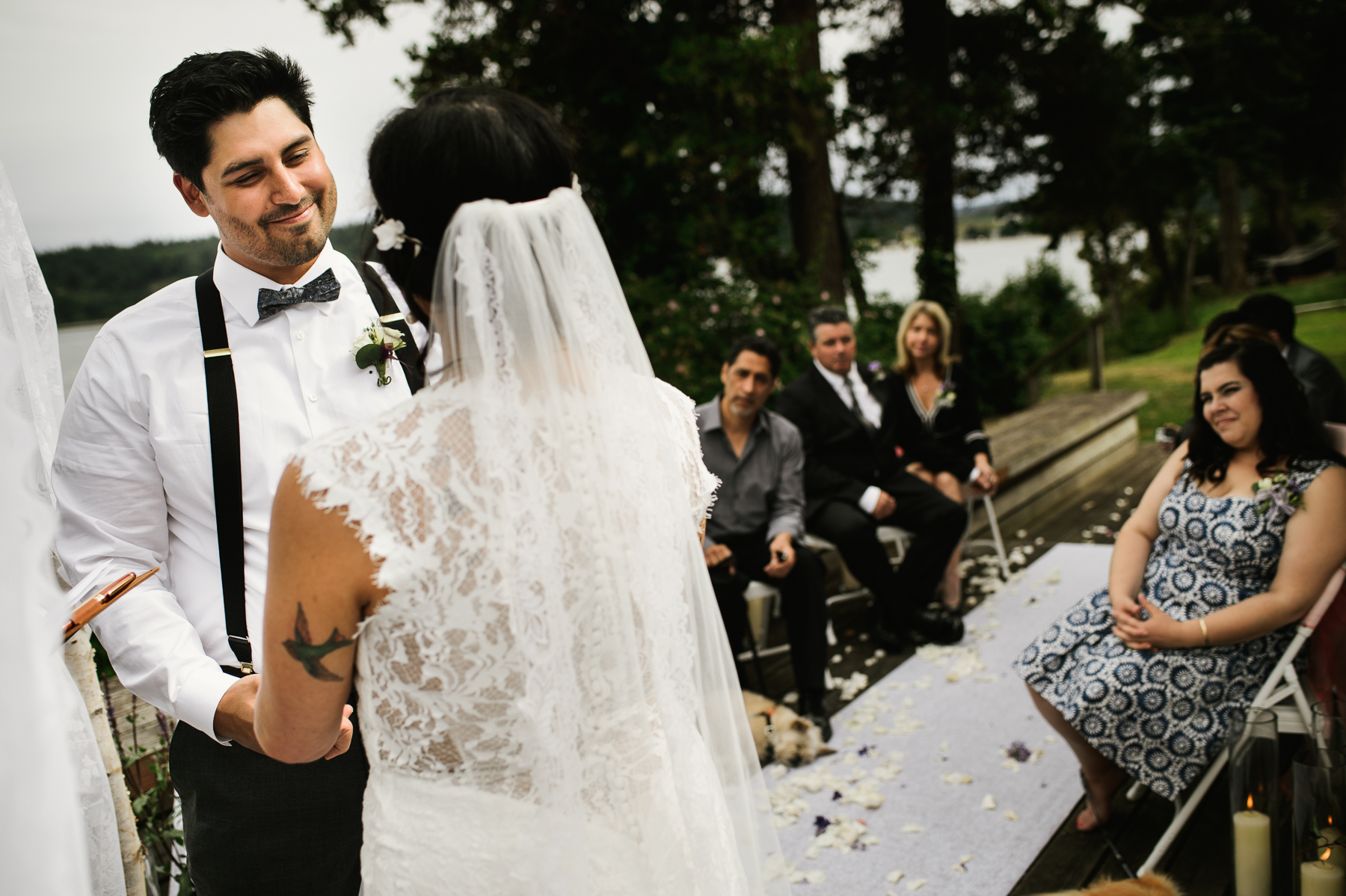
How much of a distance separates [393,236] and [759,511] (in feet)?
10.8

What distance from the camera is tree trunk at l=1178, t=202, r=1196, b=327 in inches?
633

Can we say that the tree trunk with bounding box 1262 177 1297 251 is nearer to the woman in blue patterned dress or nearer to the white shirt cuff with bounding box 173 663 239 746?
the woman in blue patterned dress

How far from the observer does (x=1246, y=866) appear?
228 centimetres

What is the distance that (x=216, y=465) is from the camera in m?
1.40

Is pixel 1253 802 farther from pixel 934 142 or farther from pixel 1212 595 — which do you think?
pixel 934 142

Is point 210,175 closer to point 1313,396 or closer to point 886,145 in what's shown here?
point 1313,396

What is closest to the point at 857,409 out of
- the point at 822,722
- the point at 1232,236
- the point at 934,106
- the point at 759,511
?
the point at 759,511

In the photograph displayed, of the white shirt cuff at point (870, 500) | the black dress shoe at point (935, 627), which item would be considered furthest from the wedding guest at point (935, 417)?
the black dress shoe at point (935, 627)

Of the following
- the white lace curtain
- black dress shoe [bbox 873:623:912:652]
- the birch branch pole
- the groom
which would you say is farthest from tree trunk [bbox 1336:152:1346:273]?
the white lace curtain

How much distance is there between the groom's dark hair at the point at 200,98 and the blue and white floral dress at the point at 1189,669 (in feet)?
8.98

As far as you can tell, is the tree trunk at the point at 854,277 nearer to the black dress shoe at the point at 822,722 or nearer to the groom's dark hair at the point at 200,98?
the black dress shoe at the point at 822,722

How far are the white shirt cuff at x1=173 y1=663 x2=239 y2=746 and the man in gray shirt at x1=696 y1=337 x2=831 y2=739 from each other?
2686mm

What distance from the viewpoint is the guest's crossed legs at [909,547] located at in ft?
14.9

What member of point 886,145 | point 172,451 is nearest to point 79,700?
point 172,451
